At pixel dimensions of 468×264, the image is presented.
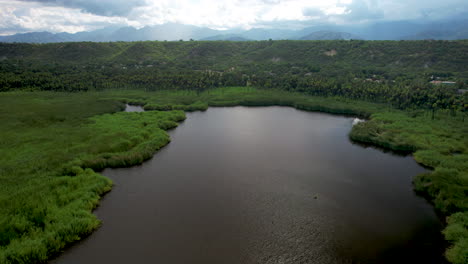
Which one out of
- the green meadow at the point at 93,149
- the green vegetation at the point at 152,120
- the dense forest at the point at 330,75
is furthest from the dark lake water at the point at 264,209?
the dense forest at the point at 330,75

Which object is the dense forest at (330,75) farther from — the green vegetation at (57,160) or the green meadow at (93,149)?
the green vegetation at (57,160)

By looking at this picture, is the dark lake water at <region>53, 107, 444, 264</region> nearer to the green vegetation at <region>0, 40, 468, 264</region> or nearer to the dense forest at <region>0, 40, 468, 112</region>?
the green vegetation at <region>0, 40, 468, 264</region>

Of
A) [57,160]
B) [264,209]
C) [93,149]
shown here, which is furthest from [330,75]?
[57,160]

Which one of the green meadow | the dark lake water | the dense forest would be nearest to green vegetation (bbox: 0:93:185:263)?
the green meadow

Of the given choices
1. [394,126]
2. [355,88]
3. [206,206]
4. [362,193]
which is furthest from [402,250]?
[355,88]

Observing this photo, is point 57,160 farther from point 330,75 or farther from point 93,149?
point 330,75
